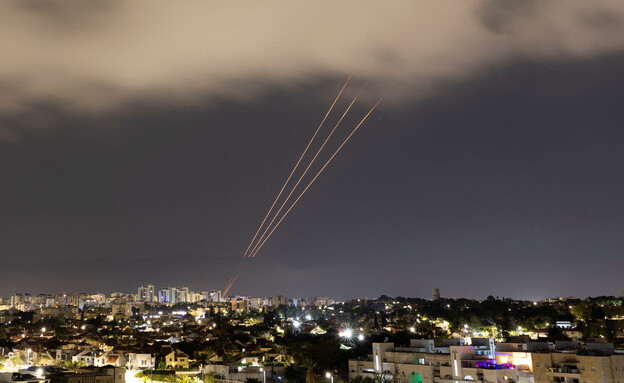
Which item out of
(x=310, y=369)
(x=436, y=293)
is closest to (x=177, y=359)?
(x=310, y=369)

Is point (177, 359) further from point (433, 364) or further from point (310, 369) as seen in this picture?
point (433, 364)

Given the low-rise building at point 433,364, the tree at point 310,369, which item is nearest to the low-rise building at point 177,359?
the tree at point 310,369

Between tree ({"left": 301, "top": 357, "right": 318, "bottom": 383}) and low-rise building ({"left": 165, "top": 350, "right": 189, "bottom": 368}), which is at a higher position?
low-rise building ({"left": 165, "top": 350, "right": 189, "bottom": 368})

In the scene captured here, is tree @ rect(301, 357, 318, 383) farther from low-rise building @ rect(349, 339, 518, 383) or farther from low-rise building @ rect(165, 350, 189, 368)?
low-rise building @ rect(165, 350, 189, 368)

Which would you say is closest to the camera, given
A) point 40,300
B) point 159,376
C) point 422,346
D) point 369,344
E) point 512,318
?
point 422,346

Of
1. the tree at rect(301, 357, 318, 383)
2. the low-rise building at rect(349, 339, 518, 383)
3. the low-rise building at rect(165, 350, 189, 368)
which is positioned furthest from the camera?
the low-rise building at rect(165, 350, 189, 368)

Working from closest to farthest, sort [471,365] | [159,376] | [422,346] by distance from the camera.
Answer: [471,365]
[422,346]
[159,376]

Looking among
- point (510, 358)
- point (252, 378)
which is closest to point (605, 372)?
point (510, 358)

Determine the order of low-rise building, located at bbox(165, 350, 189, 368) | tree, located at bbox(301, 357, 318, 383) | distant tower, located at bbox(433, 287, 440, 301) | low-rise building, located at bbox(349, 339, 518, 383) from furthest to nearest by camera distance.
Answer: distant tower, located at bbox(433, 287, 440, 301), low-rise building, located at bbox(165, 350, 189, 368), tree, located at bbox(301, 357, 318, 383), low-rise building, located at bbox(349, 339, 518, 383)

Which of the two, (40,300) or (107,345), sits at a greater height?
(40,300)

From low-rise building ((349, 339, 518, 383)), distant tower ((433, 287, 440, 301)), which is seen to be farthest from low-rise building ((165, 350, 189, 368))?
distant tower ((433, 287, 440, 301))

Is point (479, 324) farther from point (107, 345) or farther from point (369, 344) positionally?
point (107, 345)
